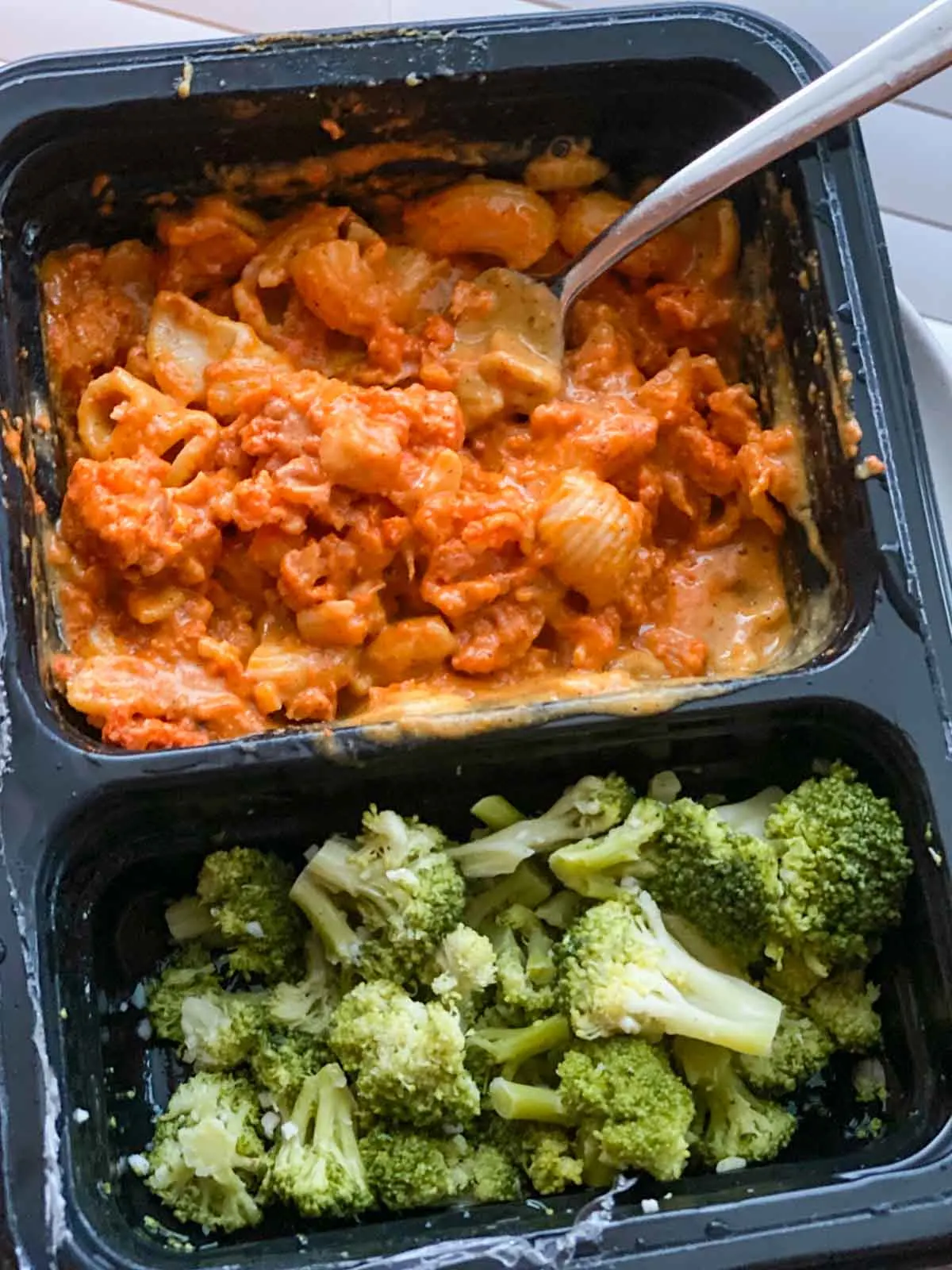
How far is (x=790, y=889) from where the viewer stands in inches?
73.8

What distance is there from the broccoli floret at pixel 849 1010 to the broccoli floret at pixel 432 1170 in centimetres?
50

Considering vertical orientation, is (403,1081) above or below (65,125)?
Result: below

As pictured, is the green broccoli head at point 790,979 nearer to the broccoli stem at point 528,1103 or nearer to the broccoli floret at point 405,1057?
the broccoli stem at point 528,1103

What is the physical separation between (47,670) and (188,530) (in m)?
0.28

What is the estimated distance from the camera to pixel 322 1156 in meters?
1.81

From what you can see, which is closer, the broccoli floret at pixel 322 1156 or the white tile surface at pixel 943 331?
the broccoli floret at pixel 322 1156

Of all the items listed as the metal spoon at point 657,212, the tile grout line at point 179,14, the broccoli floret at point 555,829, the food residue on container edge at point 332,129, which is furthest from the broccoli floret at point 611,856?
the tile grout line at point 179,14

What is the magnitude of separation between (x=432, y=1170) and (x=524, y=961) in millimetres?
310

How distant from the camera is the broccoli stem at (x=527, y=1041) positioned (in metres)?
1.85

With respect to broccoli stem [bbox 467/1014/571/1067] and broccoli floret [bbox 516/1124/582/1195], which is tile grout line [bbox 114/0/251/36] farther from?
broccoli floret [bbox 516/1124/582/1195]

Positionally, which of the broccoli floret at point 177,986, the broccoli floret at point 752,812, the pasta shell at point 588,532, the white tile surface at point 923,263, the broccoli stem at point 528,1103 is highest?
the white tile surface at point 923,263

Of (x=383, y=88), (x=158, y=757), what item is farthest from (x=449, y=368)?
(x=158, y=757)

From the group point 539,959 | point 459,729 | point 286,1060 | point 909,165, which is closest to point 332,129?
point 459,729

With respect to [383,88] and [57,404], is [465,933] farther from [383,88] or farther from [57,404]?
[383,88]
